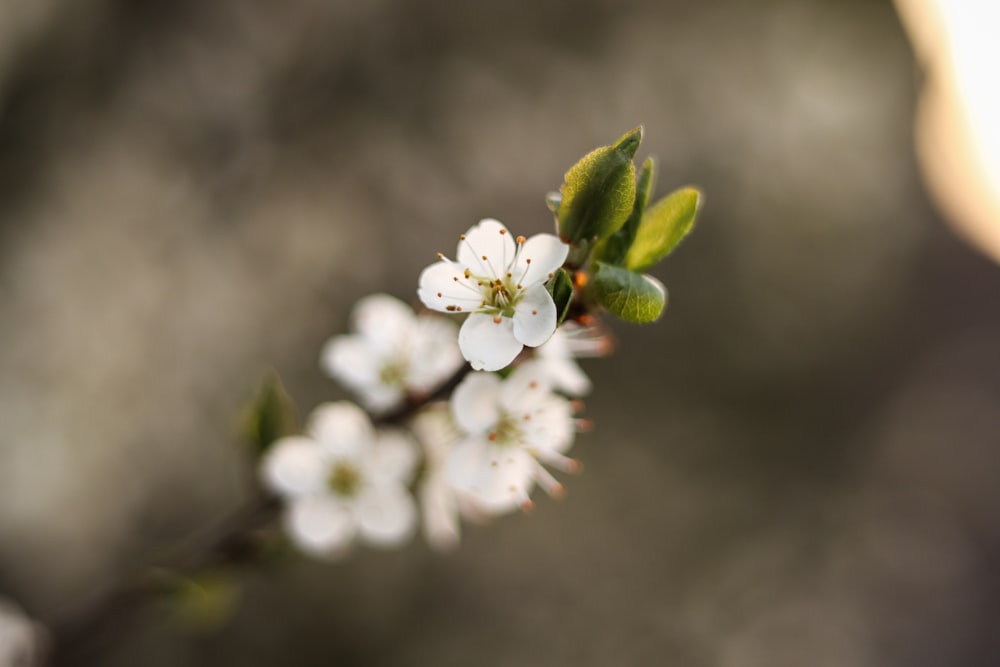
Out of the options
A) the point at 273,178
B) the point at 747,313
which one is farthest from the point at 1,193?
the point at 747,313

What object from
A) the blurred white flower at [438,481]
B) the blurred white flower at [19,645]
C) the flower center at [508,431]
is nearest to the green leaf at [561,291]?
the flower center at [508,431]

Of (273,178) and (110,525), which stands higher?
(273,178)

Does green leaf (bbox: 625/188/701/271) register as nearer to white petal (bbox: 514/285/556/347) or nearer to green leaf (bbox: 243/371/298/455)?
white petal (bbox: 514/285/556/347)

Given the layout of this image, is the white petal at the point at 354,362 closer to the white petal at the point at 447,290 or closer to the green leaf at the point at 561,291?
the white petal at the point at 447,290

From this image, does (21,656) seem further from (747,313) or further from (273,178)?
(747,313)

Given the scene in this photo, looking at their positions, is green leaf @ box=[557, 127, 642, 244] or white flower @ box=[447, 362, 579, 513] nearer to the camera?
green leaf @ box=[557, 127, 642, 244]

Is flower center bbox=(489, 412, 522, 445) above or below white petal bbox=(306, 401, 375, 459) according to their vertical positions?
below

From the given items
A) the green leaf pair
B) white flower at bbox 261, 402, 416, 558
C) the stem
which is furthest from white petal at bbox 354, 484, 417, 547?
the green leaf pair
